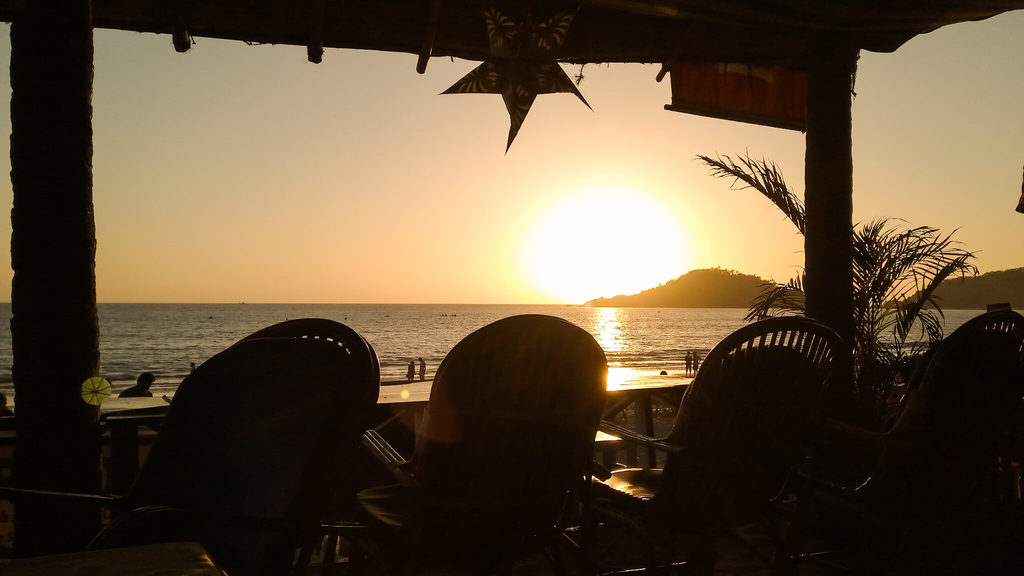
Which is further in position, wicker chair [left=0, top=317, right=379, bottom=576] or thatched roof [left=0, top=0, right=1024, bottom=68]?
thatched roof [left=0, top=0, right=1024, bottom=68]

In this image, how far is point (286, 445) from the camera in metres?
1.69

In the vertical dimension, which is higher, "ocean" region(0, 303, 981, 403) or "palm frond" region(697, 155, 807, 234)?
"palm frond" region(697, 155, 807, 234)

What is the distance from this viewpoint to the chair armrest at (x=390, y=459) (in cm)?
188

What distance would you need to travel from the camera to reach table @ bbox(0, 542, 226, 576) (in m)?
0.73

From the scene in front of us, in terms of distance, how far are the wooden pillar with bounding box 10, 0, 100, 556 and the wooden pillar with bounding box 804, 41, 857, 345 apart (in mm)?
3629

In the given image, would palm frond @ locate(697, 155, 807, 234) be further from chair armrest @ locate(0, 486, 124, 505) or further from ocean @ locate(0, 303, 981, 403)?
ocean @ locate(0, 303, 981, 403)

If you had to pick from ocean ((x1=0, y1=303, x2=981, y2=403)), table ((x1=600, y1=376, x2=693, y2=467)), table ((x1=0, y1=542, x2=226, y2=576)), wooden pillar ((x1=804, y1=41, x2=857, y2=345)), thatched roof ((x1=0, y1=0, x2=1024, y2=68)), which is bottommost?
ocean ((x1=0, y1=303, x2=981, y2=403))

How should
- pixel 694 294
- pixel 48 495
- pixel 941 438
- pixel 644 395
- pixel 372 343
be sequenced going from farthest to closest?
1. pixel 694 294
2. pixel 372 343
3. pixel 644 395
4. pixel 941 438
5. pixel 48 495

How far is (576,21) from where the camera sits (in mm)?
3969

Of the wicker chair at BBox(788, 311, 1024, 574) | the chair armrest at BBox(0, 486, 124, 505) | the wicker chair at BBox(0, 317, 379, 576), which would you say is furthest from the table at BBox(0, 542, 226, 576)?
the wicker chair at BBox(788, 311, 1024, 574)

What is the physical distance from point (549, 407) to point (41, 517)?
1840mm

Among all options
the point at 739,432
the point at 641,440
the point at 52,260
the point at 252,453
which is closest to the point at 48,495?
the point at 252,453

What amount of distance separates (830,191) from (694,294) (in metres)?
→ 175

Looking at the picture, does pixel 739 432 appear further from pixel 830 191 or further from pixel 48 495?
pixel 830 191
